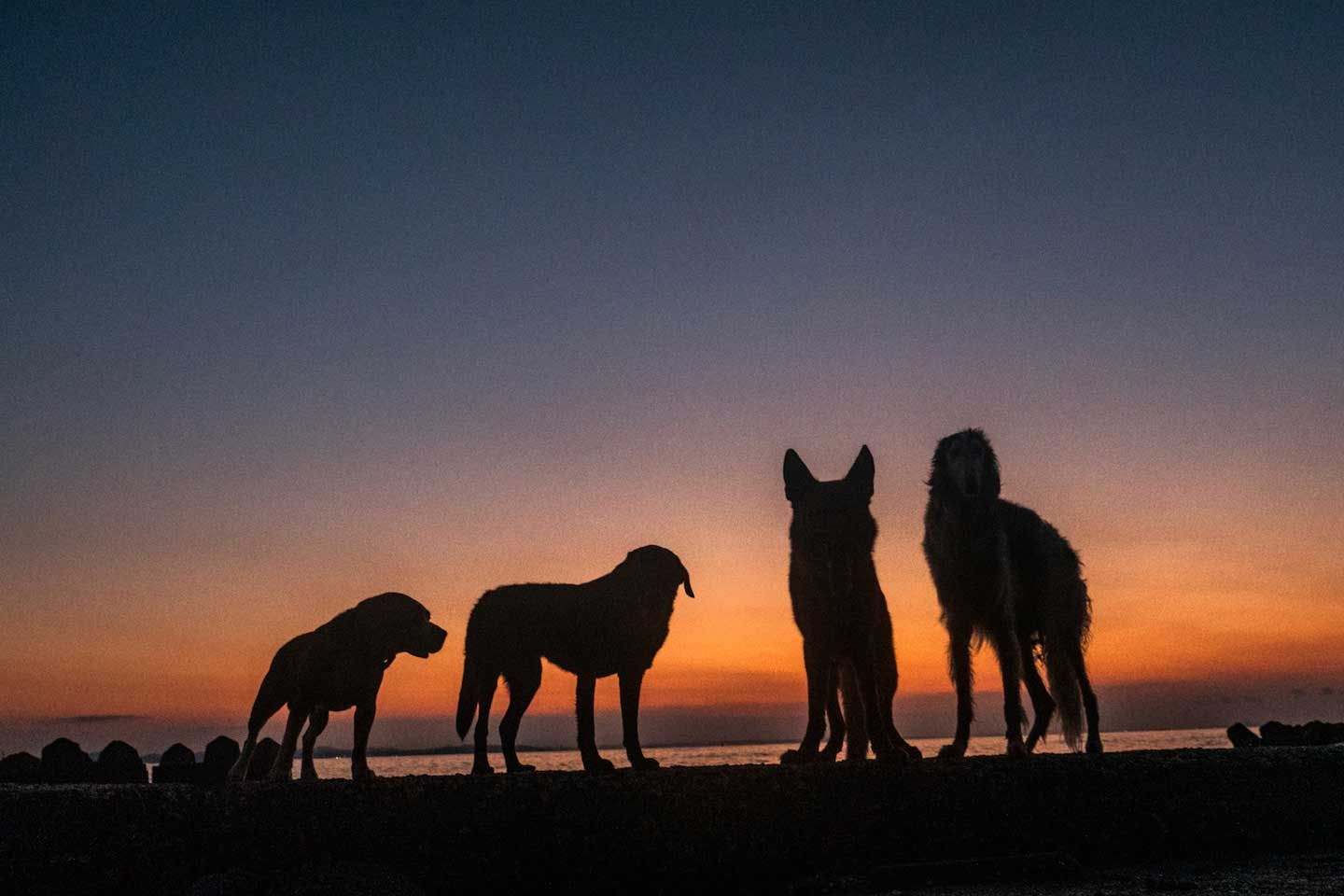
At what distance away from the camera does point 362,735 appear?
8484 millimetres

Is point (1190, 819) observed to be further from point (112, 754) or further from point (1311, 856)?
point (112, 754)

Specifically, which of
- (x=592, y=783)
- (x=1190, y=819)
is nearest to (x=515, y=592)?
(x=592, y=783)

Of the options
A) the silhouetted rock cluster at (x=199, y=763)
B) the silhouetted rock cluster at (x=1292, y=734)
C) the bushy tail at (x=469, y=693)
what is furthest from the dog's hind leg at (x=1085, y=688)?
the silhouetted rock cluster at (x=1292, y=734)

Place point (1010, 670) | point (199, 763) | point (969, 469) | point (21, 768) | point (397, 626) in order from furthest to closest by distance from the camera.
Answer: point (199, 763) → point (21, 768) → point (969, 469) → point (397, 626) → point (1010, 670)

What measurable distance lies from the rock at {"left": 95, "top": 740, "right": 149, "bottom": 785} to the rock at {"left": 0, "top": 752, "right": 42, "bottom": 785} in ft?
2.56

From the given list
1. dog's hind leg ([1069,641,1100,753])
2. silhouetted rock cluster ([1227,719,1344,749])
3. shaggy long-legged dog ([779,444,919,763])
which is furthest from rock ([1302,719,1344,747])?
shaggy long-legged dog ([779,444,919,763])

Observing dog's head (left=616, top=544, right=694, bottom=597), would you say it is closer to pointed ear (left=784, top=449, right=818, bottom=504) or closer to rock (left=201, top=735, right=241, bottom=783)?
pointed ear (left=784, top=449, right=818, bottom=504)

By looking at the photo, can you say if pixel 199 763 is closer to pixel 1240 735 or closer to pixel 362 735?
pixel 362 735

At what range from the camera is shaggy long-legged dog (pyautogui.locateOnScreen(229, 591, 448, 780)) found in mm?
8719

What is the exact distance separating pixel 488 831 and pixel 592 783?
71 cm

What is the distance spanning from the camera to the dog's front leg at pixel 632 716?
757 cm

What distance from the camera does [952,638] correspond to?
9.02 m

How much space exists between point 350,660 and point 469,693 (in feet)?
3.57

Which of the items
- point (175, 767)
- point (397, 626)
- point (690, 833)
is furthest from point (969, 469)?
point (175, 767)
